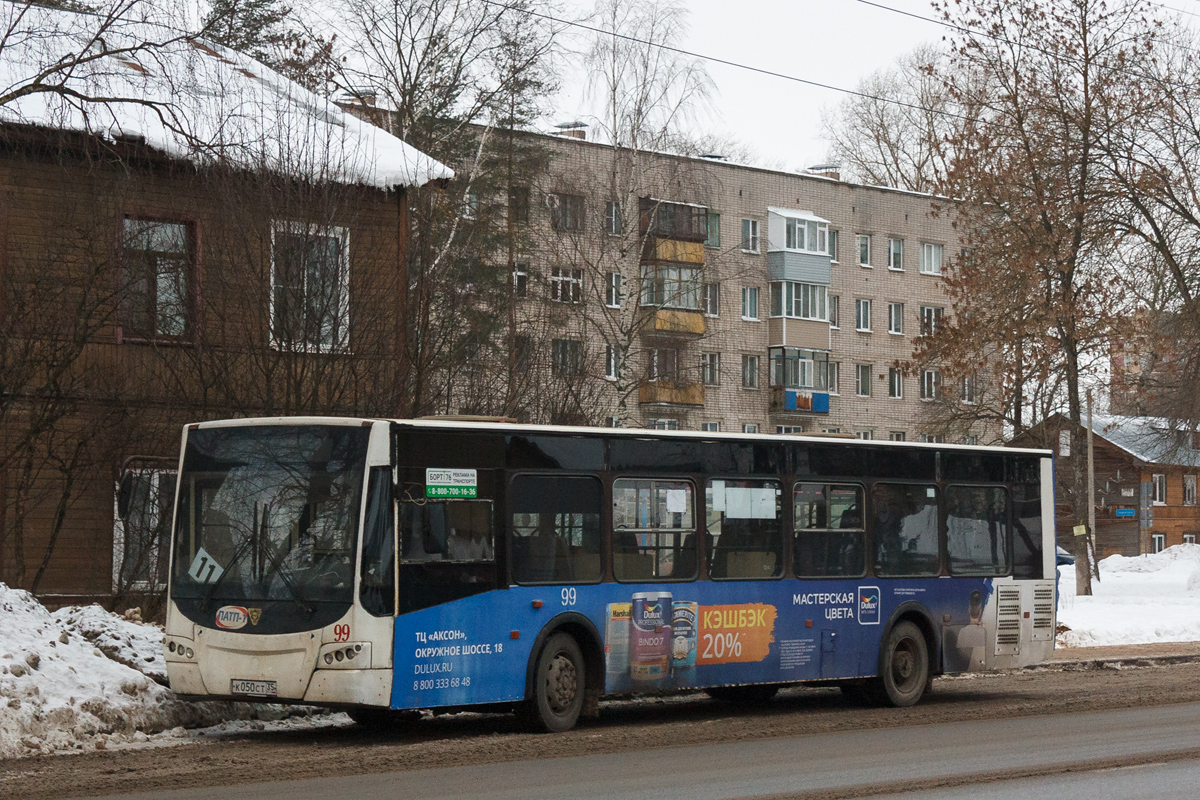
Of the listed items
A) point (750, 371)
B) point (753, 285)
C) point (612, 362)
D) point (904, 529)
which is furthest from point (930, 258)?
point (904, 529)

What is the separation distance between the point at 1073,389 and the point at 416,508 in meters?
27.9

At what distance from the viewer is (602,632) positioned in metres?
13.5

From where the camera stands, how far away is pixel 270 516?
40.8 feet

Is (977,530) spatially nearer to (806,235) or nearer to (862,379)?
(806,235)

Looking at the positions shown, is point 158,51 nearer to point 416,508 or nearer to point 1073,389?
A: point 416,508

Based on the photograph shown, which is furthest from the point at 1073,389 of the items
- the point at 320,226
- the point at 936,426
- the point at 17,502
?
the point at 17,502

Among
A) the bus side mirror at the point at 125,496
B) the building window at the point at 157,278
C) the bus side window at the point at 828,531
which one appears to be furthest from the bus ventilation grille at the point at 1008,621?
the building window at the point at 157,278

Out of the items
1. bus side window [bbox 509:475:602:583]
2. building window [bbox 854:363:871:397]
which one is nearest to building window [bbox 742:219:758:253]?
building window [bbox 854:363:871:397]

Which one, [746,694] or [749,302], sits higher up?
[749,302]

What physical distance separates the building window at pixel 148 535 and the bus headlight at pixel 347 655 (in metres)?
7.26

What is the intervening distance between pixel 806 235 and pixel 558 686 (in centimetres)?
5266

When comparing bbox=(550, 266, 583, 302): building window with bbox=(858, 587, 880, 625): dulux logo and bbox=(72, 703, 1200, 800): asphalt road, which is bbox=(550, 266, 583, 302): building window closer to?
bbox=(858, 587, 880, 625): dulux logo

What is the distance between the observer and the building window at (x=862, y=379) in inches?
2672

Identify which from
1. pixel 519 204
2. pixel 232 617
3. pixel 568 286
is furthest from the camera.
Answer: pixel 568 286
